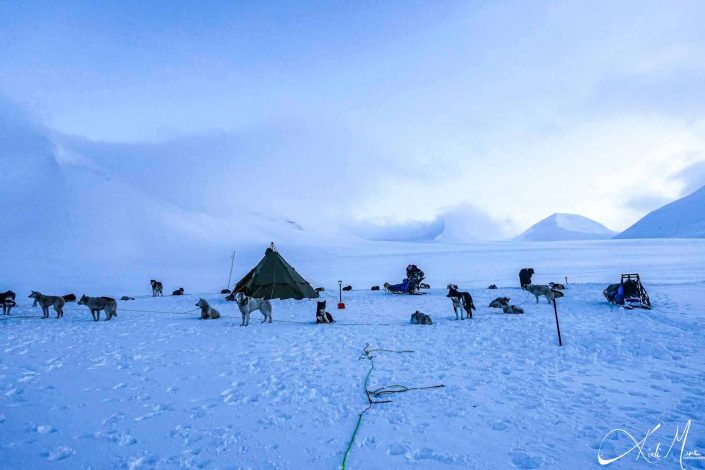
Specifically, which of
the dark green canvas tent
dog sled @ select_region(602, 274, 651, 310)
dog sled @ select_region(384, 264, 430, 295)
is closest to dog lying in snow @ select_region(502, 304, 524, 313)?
dog sled @ select_region(602, 274, 651, 310)

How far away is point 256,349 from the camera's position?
1018 centimetres

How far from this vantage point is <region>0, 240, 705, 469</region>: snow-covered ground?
4.77 metres

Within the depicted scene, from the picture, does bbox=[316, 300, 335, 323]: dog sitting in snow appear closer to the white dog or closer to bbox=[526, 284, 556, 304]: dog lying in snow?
the white dog

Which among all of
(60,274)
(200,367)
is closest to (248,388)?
(200,367)

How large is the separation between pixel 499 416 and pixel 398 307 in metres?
12.1

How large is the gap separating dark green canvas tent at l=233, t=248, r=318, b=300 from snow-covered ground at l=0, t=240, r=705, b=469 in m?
7.56

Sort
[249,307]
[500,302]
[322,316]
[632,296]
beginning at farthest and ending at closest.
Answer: [500,302] < [632,296] < [322,316] < [249,307]

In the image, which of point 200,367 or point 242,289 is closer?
point 200,367

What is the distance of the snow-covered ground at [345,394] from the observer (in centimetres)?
477

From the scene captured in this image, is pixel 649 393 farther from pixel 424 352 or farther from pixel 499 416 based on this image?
pixel 424 352

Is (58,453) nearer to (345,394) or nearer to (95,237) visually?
(345,394)

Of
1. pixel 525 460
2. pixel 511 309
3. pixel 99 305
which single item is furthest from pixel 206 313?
pixel 525 460

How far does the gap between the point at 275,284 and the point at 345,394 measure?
14.7 metres

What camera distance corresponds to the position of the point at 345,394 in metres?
6.79
